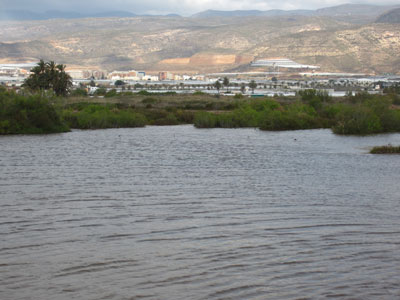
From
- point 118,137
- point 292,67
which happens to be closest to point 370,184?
point 118,137

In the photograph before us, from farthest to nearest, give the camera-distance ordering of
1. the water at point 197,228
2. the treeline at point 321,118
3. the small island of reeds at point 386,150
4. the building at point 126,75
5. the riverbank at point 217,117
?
the building at point 126,75 < the treeline at point 321,118 < the riverbank at point 217,117 < the small island of reeds at point 386,150 < the water at point 197,228

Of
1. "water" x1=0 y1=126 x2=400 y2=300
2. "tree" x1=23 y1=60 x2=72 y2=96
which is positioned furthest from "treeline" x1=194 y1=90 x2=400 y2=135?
"tree" x1=23 y1=60 x2=72 y2=96

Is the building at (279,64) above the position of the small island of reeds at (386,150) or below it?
above

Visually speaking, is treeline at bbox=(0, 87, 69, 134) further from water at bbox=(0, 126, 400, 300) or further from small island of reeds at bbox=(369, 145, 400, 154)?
small island of reeds at bbox=(369, 145, 400, 154)

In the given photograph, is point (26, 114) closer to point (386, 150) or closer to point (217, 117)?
point (217, 117)

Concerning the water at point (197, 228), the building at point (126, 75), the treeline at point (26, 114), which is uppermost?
the building at point (126, 75)

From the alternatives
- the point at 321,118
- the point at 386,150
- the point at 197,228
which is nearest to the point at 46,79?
the point at 321,118

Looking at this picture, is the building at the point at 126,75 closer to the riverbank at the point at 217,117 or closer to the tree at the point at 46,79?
the tree at the point at 46,79

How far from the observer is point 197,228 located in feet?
42.4

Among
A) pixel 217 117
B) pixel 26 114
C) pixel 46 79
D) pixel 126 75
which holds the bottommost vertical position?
pixel 217 117

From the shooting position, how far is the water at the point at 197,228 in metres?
9.51

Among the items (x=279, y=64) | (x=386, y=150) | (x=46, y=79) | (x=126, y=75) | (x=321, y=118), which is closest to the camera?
(x=386, y=150)

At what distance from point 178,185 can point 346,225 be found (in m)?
6.33

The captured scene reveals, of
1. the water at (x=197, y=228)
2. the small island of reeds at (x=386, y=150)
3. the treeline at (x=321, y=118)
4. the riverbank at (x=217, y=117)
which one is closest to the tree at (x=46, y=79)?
the riverbank at (x=217, y=117)
